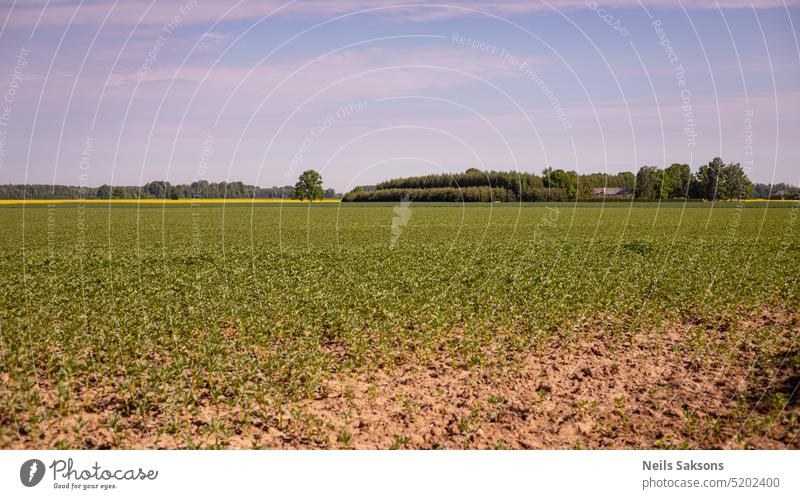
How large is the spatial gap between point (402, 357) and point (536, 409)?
4.07 m

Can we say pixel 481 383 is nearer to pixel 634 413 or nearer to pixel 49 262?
pixel 634 413

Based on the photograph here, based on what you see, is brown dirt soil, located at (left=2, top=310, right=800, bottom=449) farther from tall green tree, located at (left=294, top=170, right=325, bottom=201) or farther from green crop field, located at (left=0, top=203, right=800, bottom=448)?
tall green tree, located at (left=294, top=170, right=325, bottom=201)

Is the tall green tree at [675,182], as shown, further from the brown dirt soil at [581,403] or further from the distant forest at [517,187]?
the brown dirt soil at [581,403]

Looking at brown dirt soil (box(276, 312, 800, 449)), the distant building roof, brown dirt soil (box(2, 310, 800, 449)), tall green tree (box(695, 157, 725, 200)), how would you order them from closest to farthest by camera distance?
brown dirt soil (box(2, 310, 800, 449)) → brown dirt soil (box(276, 312, 800, 449)) → tall green tree (box(695, 157, 725, 200)) → the distant building roof

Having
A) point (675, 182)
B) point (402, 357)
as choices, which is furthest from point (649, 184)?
point (402, 357)

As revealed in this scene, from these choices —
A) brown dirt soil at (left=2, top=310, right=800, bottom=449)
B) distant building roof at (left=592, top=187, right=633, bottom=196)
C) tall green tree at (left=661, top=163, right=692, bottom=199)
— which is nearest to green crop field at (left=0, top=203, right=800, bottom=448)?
brown dirt soil at (left=2, top=310, right=800, bottom=449)

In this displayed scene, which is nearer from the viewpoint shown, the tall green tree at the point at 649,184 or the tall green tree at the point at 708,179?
the tall green tree at the point at 708,179

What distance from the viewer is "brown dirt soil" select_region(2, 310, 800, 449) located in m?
10.0

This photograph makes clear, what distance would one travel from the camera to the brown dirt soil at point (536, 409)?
32.8ft

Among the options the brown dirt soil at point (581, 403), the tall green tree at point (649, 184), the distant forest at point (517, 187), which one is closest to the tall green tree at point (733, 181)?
the distant forest at point (517, 187)

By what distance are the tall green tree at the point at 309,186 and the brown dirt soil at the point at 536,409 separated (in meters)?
115

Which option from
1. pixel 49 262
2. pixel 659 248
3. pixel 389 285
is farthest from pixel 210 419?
pixel 659 248

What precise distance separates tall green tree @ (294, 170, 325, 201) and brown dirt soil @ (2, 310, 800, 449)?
378ft
